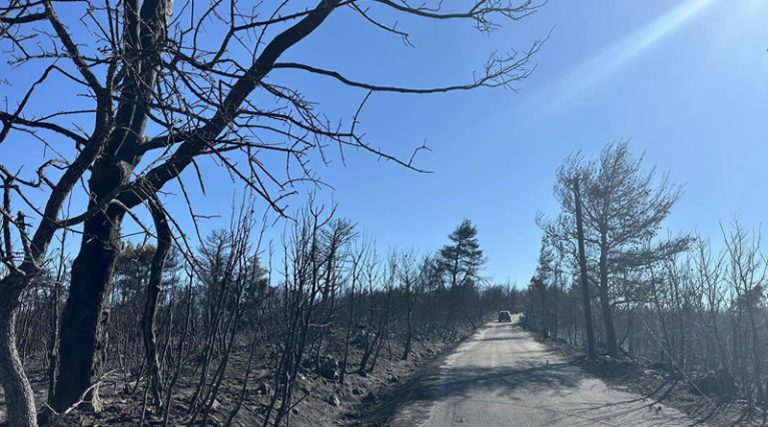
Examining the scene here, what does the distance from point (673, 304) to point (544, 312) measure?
28171 millimetres

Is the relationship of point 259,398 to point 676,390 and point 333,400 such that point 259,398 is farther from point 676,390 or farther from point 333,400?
point 676,390

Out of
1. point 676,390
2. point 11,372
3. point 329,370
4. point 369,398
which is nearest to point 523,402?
point 369,398

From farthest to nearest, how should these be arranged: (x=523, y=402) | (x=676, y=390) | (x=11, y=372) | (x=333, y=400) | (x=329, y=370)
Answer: (x=329, y=370), (x=676, y=390), (x=333, y=400), (x=523, y=402), (x=11, y=372)

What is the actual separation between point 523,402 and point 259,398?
573cm

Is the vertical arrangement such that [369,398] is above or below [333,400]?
below

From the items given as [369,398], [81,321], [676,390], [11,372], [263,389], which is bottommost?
[369,398]

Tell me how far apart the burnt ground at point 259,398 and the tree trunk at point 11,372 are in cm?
274

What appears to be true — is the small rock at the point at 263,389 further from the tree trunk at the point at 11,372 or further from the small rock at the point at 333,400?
the tree trunk at the point at 11,372

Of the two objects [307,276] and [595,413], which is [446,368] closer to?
[595,413]

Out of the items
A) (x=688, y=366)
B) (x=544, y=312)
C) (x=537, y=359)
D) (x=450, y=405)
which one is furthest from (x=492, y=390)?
(x=544, y=312)

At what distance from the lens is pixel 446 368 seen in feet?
65.2

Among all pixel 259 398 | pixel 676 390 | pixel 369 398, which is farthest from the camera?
pixel 369 398

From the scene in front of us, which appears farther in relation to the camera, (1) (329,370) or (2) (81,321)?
(1) (329,370)

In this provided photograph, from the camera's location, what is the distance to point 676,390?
550 inches
